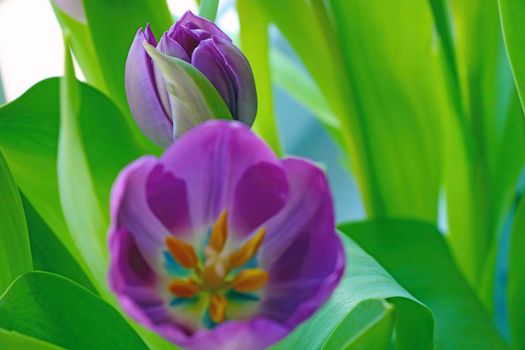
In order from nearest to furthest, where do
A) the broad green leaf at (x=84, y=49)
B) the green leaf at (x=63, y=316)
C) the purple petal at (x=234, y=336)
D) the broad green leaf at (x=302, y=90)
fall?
the purple petal at (x=234, y=336)
the green leaf at (x=63, y=316)
the broad green leaf at (x=84, y=49)
the broad green leaf at (x=302, y=90)

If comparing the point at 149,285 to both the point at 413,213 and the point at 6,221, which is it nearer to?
the point at 6,221

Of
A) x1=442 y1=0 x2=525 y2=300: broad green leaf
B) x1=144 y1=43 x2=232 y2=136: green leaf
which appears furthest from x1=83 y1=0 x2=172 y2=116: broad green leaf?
x1=442 y1=0 x2=525 y2=300: broad green leaf

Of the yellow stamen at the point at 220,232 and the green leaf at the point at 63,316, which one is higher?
the yellow stamen at the point at 220,232

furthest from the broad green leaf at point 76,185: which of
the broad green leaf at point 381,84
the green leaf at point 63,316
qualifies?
the broad green leaf at point 381,84

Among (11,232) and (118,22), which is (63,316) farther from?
(118,22)

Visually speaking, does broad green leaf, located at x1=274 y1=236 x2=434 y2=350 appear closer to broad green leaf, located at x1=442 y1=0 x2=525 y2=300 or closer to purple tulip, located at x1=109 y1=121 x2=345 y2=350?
purple tulip, located at x1=109 y1=121 x2=345 y2=350

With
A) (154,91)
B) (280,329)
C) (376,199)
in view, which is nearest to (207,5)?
(154,91)

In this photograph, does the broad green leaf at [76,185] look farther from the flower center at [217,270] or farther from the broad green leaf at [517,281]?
the broad green leaf at [517,281]

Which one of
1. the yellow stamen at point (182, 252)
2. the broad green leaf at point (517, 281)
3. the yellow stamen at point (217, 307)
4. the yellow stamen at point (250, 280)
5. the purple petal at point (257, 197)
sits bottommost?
the broad green leaf at point (517, 281)
